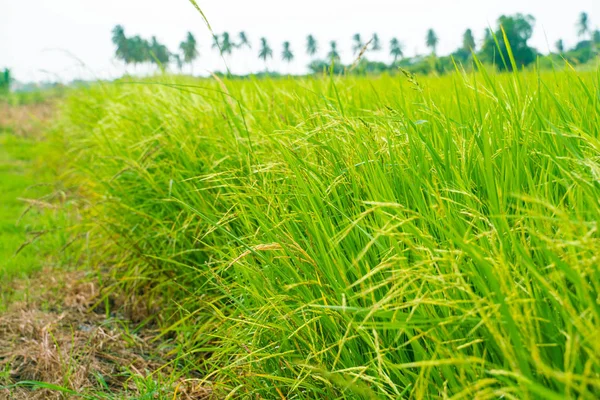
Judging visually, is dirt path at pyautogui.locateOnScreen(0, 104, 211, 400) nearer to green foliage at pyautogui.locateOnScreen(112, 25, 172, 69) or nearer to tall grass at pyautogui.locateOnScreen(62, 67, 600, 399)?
tall grass at pyautogui.locateOnScreen(62, 67, 600, 399)

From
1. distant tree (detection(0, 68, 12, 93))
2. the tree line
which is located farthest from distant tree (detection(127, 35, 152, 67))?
distant tree (detection(0, 68, 12, 93))

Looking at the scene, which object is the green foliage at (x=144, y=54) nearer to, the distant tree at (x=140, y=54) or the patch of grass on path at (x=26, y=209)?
the distant tree at (x=140, y=54)

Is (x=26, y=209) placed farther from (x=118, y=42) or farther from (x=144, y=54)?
(x=118, y=42)

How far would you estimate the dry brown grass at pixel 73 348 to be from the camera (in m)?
1.84

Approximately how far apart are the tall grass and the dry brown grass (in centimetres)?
19

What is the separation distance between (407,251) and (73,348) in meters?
1.47

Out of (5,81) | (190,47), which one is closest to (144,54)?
(190,47)

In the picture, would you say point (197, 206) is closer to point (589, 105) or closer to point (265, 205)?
point (265, 205)

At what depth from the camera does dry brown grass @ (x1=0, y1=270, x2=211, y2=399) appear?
1838mm

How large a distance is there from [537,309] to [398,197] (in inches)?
20.1

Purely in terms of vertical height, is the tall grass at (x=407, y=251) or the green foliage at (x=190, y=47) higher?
the green foliage at (x=190, y=47)

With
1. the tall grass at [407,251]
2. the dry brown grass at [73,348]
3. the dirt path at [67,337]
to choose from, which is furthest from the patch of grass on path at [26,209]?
the tall grass at [407,251]

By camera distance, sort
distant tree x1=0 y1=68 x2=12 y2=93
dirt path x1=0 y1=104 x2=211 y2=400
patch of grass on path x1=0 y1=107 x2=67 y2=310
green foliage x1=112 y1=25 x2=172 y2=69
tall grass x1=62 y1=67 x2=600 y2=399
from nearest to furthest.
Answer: tall grass x1=62 y1=67 x2=600 y2=399 → dirt path x1=0 y1=104 x2=211 y2=400 → patch of grass on path x1=0 y1=107 x2=67 y2=310 → green foliage x1=112 y1=25 x2=172 y2=69 → distant tree x1=0 y1=68 x2=12 y2=93

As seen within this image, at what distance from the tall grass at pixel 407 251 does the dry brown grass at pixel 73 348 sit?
194 millimetres
